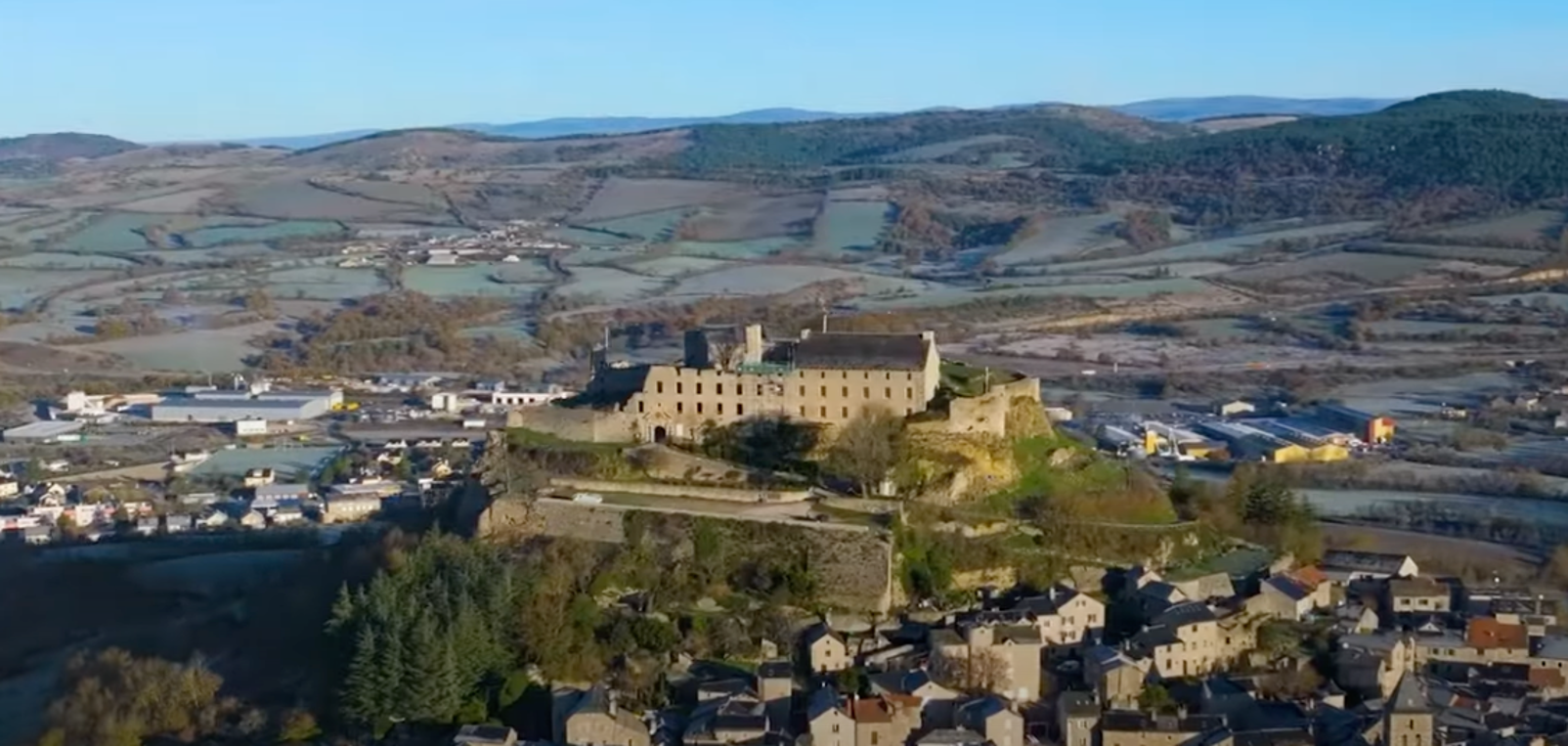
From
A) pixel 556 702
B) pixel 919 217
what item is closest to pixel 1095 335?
pixel 919 217

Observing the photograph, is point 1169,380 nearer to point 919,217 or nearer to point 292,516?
point 292,516

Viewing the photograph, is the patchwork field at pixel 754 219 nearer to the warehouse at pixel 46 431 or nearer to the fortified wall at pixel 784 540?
the warehouse at pixel 46 431

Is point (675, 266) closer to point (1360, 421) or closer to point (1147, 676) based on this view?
point (1360, 421)

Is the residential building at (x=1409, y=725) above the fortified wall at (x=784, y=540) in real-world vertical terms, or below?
below

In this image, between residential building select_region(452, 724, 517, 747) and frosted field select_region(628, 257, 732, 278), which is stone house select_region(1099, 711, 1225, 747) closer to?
residential building select_region(452, 724, 517, 747)

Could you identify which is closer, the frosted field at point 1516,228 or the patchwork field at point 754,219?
the frosted field at point 1516,228

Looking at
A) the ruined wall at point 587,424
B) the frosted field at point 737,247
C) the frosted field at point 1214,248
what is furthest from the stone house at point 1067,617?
the frosted field at point 737,247
